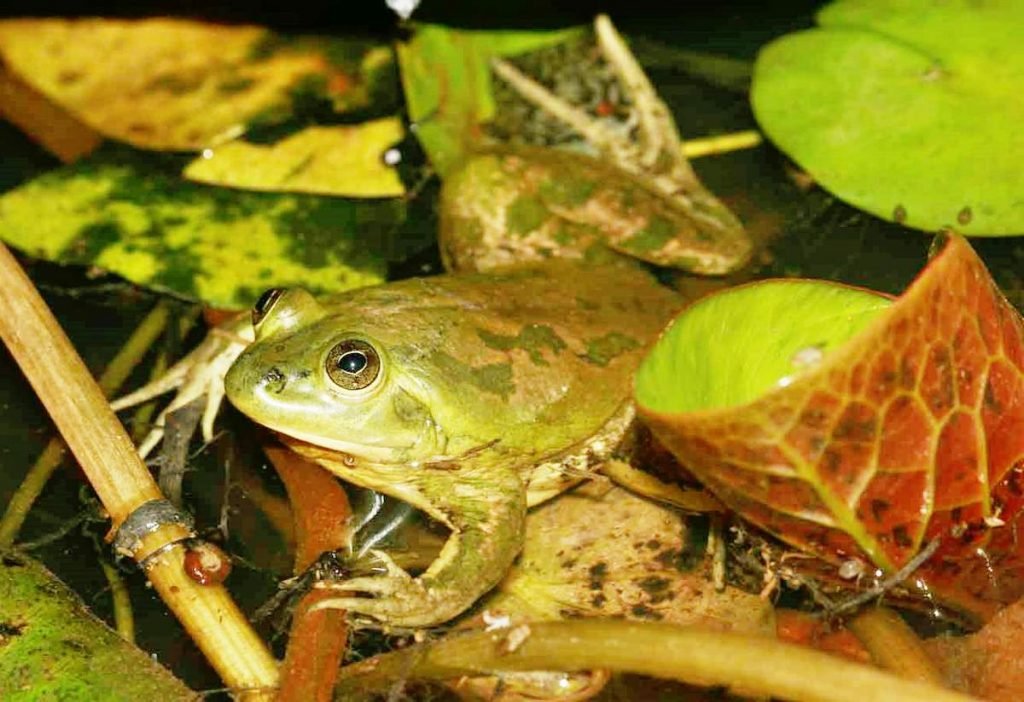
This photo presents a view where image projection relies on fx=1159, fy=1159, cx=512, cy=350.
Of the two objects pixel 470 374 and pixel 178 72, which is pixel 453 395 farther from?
pixel 178 72

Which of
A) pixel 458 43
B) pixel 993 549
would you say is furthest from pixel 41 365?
pixel 993 549

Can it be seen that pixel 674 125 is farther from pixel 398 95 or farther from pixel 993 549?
pixel 993 549

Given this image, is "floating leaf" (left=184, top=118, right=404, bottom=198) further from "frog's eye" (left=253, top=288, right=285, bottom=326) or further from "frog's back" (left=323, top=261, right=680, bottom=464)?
"frog's eye" (left=253, top=288, right=285, bottom=326)

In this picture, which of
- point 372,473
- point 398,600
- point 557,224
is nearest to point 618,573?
point 398,600

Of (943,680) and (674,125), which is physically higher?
(674,125)

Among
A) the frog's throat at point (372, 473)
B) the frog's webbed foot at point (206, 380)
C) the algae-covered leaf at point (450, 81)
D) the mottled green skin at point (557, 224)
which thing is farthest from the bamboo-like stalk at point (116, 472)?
the algae-covered leaf at point (450, 81)
